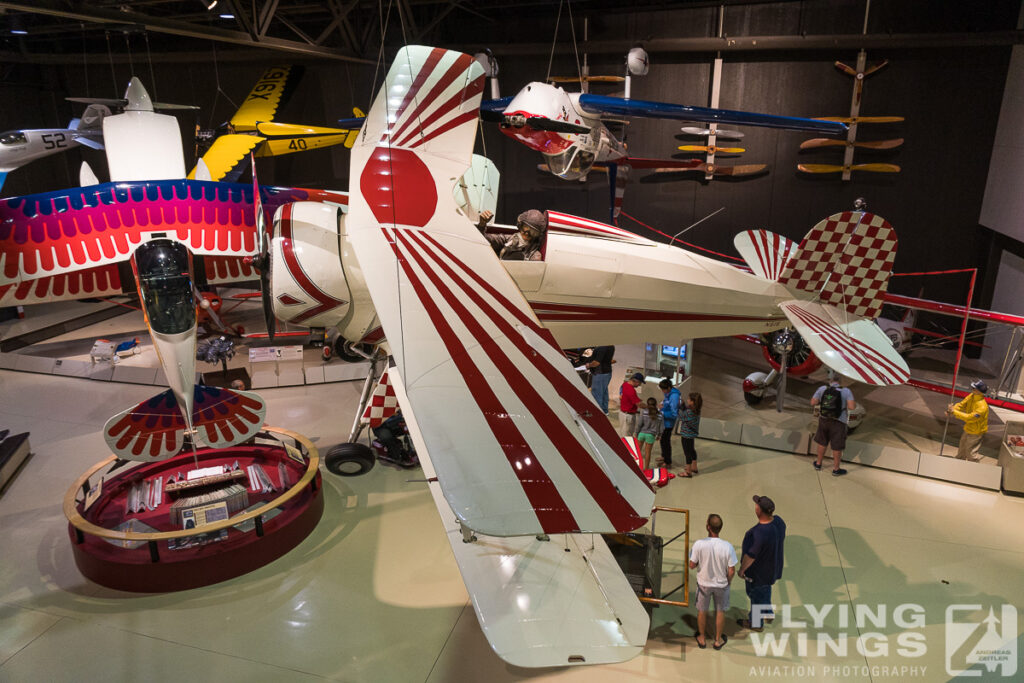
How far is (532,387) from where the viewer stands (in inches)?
112

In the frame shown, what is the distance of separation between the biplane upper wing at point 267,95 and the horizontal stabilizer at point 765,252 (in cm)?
1087

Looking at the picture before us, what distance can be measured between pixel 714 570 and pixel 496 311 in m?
2.58

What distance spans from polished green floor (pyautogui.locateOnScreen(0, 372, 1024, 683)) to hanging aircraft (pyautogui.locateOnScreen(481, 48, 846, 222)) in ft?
14.2

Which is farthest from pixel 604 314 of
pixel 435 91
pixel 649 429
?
pixel 435 91

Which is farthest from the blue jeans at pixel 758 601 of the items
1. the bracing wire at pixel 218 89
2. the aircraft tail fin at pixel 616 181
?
the bracing wire at pixel 218 89

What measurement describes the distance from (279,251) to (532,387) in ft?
10.3

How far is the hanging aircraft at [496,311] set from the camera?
2.40m

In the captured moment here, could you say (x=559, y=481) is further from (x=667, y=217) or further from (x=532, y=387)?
(x=667, y=217)

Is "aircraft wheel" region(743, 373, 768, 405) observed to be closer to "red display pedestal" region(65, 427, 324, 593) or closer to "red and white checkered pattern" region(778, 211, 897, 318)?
"red and white checkered pattern" region(778, 211, 897, 318)

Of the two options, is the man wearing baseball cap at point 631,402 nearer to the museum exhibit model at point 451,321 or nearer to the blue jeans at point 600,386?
the blue jeans at point 600,386

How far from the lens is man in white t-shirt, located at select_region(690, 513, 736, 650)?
4.25 metres

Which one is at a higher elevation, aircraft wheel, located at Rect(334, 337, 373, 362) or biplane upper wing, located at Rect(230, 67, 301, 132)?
biplane upper wing, located at Rect(230, 67, 301, 132)

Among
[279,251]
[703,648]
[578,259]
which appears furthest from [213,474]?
[703,648]

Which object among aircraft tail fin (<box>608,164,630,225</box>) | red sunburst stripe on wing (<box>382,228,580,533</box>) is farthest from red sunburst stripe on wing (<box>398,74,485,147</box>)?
aircraft tail fin (<box>608,164,630,225</box>)
